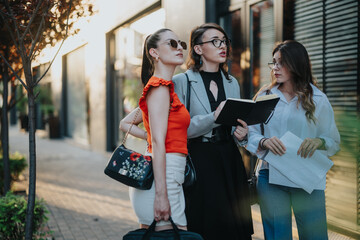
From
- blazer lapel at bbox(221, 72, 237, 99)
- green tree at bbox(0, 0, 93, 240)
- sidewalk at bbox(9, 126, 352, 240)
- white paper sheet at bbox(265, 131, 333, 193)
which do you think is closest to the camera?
white paper sheet at bbox(265, 131, 333, 193)

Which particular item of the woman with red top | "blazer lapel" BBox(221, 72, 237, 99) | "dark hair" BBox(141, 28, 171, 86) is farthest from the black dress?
"dark hair" BBox(141, 28, 171, 86)

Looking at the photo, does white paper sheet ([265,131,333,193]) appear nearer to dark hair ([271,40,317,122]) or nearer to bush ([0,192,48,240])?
dark hair ([271,40,317,122])

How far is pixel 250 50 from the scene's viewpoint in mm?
6453

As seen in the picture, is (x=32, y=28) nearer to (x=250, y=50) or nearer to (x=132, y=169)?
(x=132, y=169)

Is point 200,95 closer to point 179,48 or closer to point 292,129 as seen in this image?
point 179,48

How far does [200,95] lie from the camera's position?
9.14ft

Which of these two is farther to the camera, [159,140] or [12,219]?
[12,219]

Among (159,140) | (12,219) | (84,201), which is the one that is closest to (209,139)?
(159,140)

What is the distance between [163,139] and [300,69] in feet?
3.61

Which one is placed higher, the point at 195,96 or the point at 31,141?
the point at 195,96

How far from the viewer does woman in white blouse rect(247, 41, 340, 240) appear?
258cm

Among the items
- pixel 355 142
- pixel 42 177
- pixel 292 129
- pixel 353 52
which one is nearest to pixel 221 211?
pixel 292 129

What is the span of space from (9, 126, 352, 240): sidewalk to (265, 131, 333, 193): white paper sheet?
227cm

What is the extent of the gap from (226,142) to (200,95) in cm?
38
